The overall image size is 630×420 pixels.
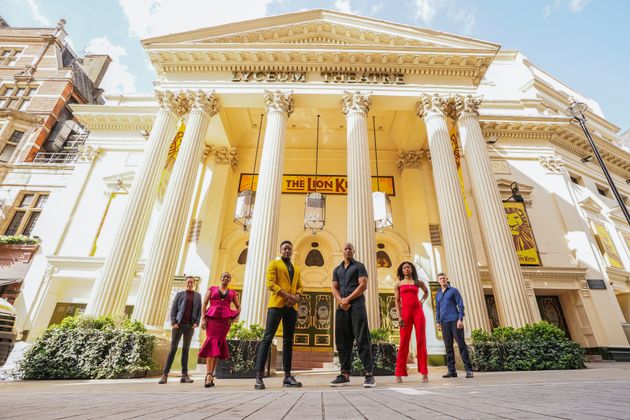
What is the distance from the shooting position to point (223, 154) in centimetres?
1517

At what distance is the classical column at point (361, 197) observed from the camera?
8469 millimetres

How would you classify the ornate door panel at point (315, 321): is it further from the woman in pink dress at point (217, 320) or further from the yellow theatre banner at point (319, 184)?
the woman in pink dress at point (217, 320)

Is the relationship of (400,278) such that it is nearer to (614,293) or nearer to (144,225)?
(144,225)

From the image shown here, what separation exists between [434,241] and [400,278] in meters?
8.92

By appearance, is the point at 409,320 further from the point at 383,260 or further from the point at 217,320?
the point at 383,260

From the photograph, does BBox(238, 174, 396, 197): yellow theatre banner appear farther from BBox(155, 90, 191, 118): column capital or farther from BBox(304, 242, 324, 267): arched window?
BBox(155, 90, 191, 118): column capital

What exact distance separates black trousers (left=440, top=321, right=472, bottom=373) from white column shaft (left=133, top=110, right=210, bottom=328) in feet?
24.1

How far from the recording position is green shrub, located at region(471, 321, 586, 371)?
7.12 m

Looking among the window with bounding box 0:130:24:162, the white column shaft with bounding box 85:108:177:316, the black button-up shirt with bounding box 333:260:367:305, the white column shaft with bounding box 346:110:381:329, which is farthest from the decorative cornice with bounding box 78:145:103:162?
the black button-up shirt with bounding box 333:260:367:305

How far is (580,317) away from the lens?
40.1 feet

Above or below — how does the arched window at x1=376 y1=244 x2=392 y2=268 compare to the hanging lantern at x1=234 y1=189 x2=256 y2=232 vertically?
below

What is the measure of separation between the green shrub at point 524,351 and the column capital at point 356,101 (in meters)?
8.28

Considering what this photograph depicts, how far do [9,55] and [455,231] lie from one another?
33.2 metres

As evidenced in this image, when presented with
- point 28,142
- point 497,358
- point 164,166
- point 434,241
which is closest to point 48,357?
point 164,166
